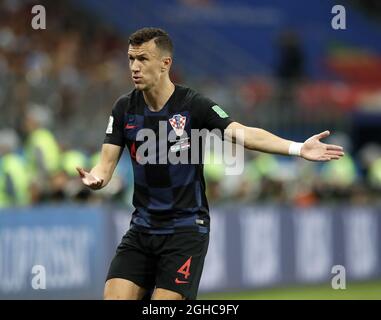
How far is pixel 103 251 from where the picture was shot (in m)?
15.1

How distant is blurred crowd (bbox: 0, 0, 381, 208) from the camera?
51.5 feet

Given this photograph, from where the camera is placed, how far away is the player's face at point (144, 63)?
8508 mm

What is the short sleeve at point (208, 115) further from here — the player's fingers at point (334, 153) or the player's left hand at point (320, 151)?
the player's fingers at point (334, 153)

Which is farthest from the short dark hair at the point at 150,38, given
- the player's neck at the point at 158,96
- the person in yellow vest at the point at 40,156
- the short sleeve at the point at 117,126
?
the person in yellow vest at the point at 40,156

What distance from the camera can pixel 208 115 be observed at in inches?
338

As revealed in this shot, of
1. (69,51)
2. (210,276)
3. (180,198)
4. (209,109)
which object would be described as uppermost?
(69,51)

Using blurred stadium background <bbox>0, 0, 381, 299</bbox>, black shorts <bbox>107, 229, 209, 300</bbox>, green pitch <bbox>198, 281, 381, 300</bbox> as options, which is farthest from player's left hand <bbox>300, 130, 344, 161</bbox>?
green pitch <bbox>198, 281, 381, 300</bbox>

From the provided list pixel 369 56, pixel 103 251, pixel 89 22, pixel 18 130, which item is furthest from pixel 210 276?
pixel 369 56

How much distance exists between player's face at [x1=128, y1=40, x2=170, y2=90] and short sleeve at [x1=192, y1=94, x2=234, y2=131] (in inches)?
15.2

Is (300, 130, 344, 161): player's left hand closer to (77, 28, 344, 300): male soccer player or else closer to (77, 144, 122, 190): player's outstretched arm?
(77, 28, 344, 300): male soccer player

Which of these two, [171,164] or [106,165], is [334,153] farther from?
[106,165]

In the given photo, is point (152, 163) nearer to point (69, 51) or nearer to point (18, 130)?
point (18, 130)

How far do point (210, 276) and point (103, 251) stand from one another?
233 cm

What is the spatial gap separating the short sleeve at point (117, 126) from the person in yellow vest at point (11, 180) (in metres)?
6.18
